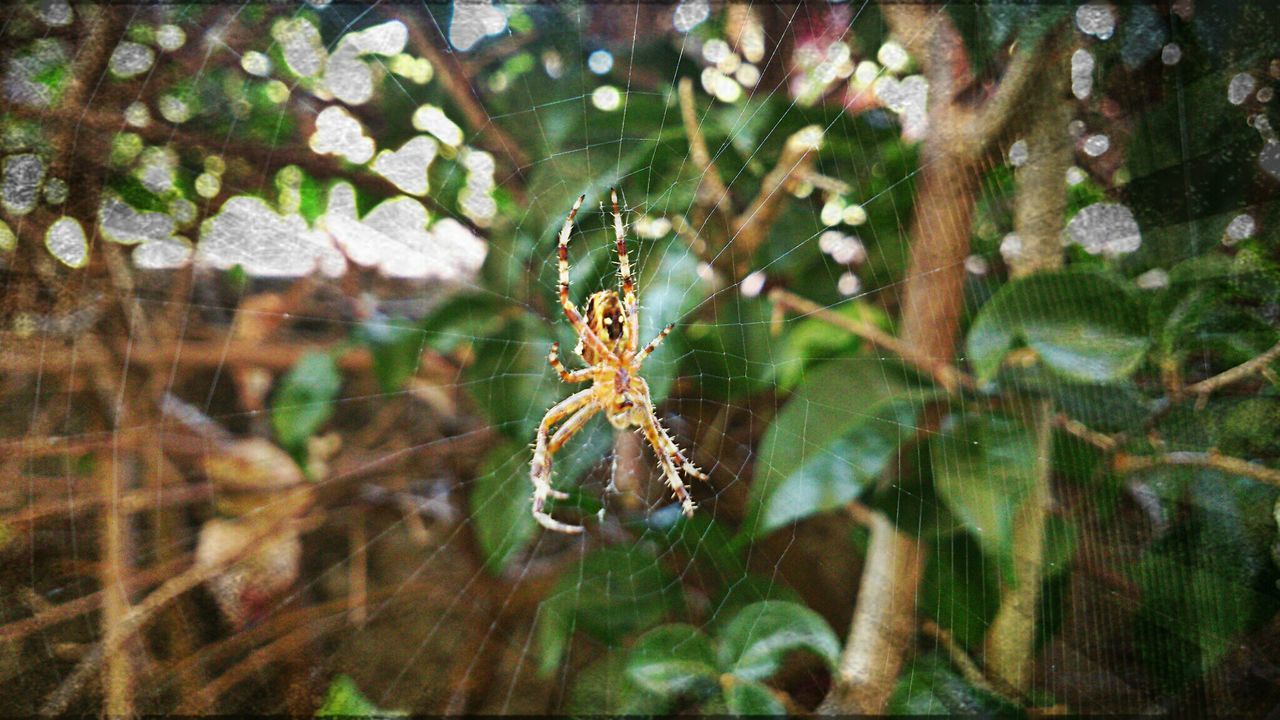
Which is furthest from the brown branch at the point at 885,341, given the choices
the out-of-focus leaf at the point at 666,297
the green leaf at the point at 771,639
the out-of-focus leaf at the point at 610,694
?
the out-of-focus leaf at the point at 610,694

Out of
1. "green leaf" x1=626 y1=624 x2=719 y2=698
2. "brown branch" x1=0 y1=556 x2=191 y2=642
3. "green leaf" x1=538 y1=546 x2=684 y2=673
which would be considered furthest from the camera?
"green leaf" x1=538 y1=546 x2=684 y2=673

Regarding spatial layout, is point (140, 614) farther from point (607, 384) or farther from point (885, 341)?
point (885, 341)

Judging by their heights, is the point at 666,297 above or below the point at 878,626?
above

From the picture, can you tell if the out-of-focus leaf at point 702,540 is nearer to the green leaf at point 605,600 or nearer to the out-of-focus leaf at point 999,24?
the green leaf at point 605,600

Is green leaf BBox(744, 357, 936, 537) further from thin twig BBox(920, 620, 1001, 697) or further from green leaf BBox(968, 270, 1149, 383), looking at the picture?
thin twig BBox(920, 620, 1001, 697)

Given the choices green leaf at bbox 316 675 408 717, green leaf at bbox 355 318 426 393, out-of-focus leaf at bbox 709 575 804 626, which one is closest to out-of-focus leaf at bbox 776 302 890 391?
out-of-focus leaf at bbox 709 575 804 626

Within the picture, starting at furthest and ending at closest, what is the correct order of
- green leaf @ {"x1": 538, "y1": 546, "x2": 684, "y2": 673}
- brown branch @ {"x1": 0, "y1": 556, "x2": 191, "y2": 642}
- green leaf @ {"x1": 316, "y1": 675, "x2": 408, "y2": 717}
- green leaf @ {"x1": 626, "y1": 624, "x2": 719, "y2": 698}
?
green leaf @ {"x1": 538, "y1": 546, "x2": 684, "y2": 673}
green leaf @ {"x1": 626, "y1": 624, "x2": 719, "y2": 698}
green leaf @ {"x1": 316, "y1": 675, "x2": 408, "y2": 717}
brown branch @ {"x1": 0, "y1": 556, "x2": 191, "y2": 642}

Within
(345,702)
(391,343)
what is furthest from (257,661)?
(391,343)

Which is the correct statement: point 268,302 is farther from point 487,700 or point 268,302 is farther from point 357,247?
point 487,700
